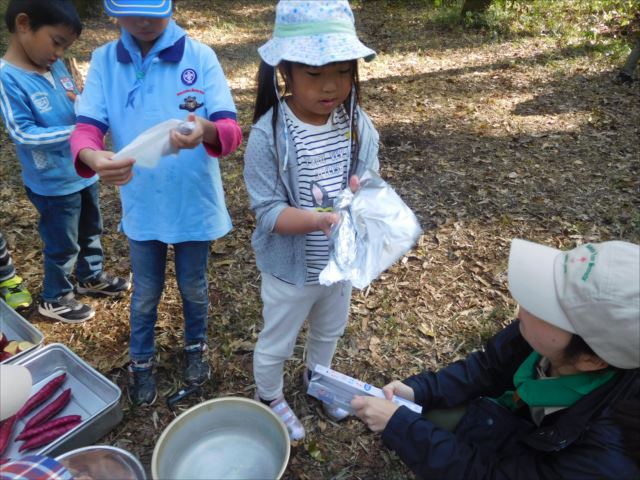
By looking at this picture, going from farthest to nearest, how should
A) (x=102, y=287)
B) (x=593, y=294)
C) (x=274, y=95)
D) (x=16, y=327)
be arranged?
1. (x=102, y=287)
2. (x=16, y=327)
3. (x=274, y=95)
4. (x=593, y=294)

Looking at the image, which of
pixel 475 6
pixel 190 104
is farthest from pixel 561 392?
pixel 475 6

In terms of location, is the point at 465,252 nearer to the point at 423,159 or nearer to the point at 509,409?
the point at 423,159

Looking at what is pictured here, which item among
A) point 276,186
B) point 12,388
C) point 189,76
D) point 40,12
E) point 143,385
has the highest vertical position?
point 40,12

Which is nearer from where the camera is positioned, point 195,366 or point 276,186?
point 276,186

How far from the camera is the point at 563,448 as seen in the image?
1.57 meters

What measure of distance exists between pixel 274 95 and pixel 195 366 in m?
1.60

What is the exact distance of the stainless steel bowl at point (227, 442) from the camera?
2037 millimetres

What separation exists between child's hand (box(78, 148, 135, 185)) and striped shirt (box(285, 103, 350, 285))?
0.62 m

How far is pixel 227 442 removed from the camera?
85.4 inches

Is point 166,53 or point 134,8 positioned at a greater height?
point 134,8

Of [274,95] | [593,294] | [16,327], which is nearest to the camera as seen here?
[593,294]

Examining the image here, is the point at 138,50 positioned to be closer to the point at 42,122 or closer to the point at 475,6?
the point at 42,122

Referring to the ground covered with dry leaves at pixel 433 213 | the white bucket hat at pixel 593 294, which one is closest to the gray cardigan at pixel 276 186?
Result: the white bucket hat at pixel 593 294

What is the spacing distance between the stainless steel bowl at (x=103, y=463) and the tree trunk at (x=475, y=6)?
29.6 feet
